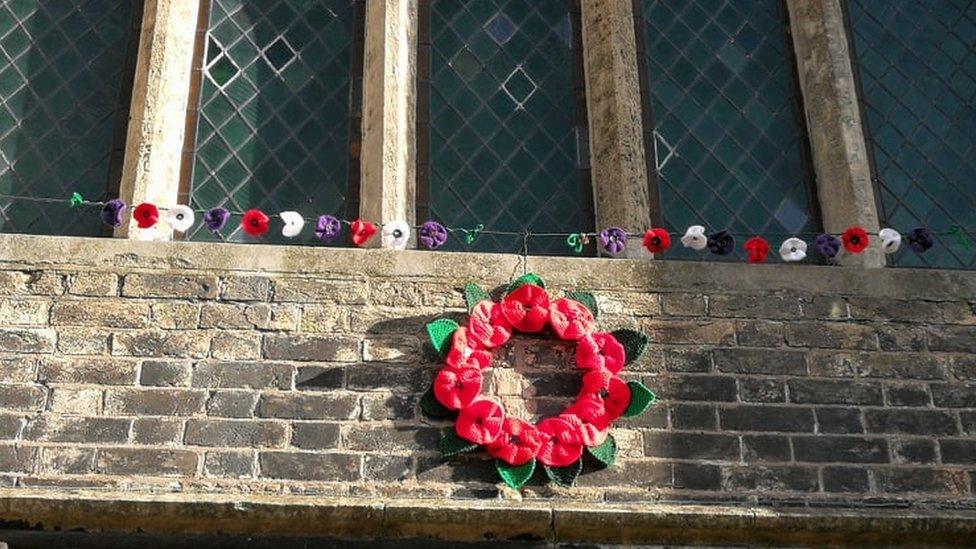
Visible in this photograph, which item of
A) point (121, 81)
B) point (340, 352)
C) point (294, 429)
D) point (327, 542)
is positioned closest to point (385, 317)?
point (340, 352)

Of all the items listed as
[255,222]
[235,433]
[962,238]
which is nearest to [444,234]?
[255,222]

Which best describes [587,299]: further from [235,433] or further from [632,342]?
[235,433]

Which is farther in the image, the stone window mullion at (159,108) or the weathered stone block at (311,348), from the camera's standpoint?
the stone window mullion at (159,108)

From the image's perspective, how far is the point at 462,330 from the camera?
21.5 ft

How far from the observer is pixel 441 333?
654 cm

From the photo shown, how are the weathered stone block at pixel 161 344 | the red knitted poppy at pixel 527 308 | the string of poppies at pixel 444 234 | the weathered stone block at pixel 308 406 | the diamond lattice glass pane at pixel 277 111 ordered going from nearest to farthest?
the weathered stone block at pixel 308 406
the weathered stone block at pixel 161 344
the red knitted poppy at pixel 527 308
the string of poppies at pixel 444 234
the diamond lattice glass pane at pixel 277 111

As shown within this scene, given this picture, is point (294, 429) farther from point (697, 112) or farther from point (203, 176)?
point (697, 112)

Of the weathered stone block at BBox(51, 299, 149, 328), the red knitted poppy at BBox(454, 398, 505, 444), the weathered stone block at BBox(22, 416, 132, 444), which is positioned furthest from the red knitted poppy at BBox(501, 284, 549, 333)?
the weathered stone block at BBox(22, 416, 132, 444)

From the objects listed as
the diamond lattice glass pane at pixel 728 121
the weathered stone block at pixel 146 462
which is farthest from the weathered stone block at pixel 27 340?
the diamond lattice glass pane at pixel 728 121

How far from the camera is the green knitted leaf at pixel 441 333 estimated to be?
6.51 metres

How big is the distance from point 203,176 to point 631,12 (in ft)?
7.70

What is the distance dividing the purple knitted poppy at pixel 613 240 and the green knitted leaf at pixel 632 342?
48cm

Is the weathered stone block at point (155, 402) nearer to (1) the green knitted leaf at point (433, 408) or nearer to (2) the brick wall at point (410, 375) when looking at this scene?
(2) the brick wall at point (410, 375)

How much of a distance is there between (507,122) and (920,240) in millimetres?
2061
